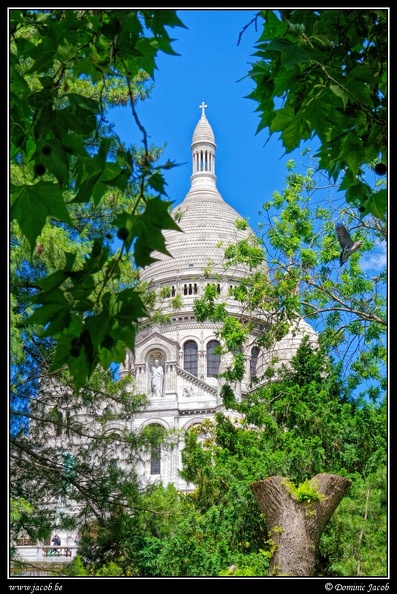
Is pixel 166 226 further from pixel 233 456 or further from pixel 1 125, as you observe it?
pixel 233 456

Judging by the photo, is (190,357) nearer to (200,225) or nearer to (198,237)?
(198,237)

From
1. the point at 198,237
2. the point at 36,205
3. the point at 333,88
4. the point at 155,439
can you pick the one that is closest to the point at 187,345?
the point at 198,237

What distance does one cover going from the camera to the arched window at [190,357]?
2119 inches

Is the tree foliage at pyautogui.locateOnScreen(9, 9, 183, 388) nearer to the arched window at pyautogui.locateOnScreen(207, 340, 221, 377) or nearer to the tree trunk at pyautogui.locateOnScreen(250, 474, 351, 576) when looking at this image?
the tree trunk at pyautogui.locateOnScreen(250, 474, 351, 576)

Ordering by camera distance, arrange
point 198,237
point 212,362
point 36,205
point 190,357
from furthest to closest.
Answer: point 198,237 < point 190,357 < point 212,362 < point 36,205

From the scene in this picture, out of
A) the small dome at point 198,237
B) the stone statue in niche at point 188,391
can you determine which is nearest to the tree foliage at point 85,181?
the stone statue in niche at point 188,391

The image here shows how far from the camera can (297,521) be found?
973cm

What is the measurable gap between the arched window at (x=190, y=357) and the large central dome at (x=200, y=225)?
169 inches

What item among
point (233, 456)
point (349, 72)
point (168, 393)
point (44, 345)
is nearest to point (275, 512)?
point (44, 345)

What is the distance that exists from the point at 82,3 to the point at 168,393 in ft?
151

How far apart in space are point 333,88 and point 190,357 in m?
51.1

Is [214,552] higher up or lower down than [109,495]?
lower down

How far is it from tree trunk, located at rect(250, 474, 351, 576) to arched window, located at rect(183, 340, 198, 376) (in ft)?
143

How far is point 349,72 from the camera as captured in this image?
3.63 metres
